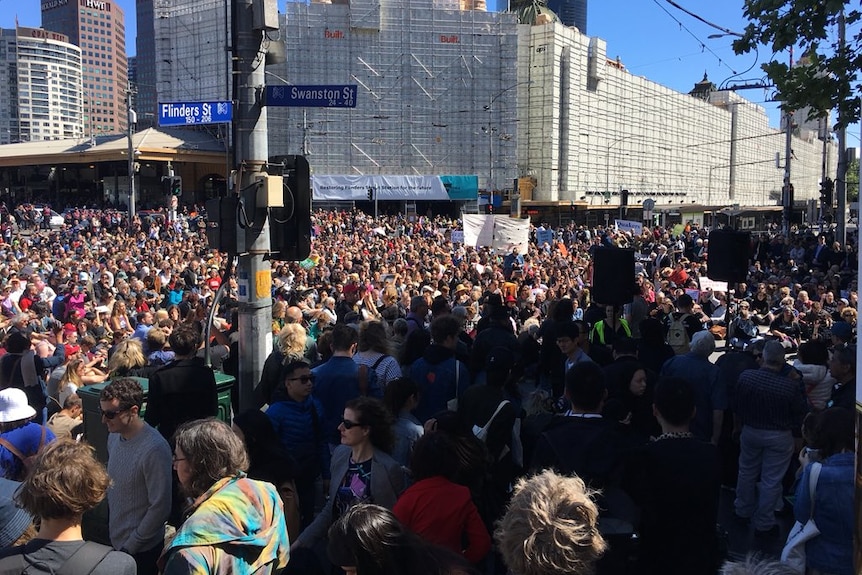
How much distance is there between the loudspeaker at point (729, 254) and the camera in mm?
9562

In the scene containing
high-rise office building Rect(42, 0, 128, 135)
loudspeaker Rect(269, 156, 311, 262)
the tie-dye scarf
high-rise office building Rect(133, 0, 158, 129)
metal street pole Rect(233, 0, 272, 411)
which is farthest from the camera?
high-rise office building Rect(42, 0, 128, 135)

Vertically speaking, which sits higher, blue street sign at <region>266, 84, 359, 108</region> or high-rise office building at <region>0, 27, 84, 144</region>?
high-rise office building at <region>0, 27, 84, 144</region>

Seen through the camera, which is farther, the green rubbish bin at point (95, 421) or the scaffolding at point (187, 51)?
the scaffolding at point (187, 51)

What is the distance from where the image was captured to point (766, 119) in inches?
3583

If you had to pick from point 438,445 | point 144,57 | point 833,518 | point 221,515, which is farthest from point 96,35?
point 833,518

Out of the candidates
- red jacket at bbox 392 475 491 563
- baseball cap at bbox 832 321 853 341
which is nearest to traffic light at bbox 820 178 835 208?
baseball cap at bbox 832 321 853 341

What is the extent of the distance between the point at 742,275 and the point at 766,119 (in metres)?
91.3

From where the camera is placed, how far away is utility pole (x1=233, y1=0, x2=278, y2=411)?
599 cm

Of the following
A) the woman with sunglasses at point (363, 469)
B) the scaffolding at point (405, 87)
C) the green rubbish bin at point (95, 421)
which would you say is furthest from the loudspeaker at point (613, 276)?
the scaffolding at point (405, 87)

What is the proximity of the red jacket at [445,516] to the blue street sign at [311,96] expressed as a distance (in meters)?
3.92

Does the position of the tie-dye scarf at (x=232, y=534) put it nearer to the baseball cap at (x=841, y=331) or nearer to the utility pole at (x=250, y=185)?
the utility pole at (x=250, y=185)

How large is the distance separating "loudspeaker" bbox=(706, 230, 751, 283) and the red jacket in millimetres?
7211

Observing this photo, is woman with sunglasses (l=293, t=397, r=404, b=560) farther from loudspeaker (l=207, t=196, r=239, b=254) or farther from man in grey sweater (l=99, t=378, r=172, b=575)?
loudspeaker (l=207, t=196, r=239, b=254)

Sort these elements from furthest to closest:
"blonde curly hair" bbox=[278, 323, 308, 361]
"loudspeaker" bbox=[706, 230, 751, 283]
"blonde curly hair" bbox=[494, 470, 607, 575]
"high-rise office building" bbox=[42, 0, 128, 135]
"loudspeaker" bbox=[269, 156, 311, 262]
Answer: "high-rise office building" bbox=[42, 0, 128, 135] < "loudspeaker" bbox=[706, 230, 751, 283] < "blonde curly hair" bbox=[278, 323, 308, 361] < "loudspeaker" bbox=[269, 156, 311, 262] < "blonde curly hair" bbox=[494, 470, 607, 575]
